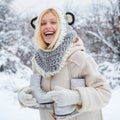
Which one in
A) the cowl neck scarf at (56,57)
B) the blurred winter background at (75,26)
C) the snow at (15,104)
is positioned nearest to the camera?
the cowl neck scarf at (56,57)

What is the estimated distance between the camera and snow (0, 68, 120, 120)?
2.59m

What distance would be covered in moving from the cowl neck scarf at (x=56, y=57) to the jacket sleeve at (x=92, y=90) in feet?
0.28

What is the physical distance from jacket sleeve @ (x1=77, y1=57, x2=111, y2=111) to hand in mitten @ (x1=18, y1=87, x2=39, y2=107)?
20 centimetres

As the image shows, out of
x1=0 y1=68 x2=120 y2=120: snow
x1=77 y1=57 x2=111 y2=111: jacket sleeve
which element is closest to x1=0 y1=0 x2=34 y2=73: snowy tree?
x1=0 y1=68 x2=120 y2=120: snow

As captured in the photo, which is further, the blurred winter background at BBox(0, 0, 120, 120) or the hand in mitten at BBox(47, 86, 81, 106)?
the blurred winter background at BBox(0, 0, 120, 120)

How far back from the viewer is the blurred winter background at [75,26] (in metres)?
2.97

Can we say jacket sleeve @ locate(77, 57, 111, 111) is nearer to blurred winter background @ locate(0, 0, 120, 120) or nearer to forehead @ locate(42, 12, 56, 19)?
forehead @ locate(42, 12, 56, 19)

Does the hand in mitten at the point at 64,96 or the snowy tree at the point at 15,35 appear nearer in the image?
the hand in mitten at the point at 64,96

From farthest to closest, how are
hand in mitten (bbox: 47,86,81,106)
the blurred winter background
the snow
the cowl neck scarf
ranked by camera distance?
the blurred winter background, the snow, the cowl neck scarf, hand in mitten (bbox: 47,86,81,106)

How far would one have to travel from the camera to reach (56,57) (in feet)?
4.27

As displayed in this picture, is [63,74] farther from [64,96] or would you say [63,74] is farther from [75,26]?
[75,26]

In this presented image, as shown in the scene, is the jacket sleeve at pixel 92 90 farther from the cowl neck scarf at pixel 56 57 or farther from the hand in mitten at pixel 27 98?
the hand in mitten at pixel 27 98

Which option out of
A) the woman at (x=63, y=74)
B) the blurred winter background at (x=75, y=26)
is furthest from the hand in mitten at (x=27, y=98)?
the blurred winter background at (x=75, y=26)

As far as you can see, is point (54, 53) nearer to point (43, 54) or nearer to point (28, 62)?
point (43, 54)
